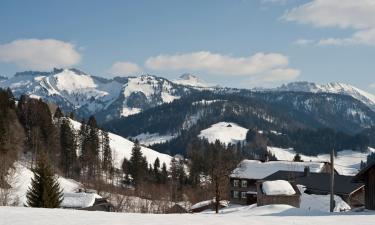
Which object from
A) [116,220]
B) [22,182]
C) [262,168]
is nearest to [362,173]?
[116,220]

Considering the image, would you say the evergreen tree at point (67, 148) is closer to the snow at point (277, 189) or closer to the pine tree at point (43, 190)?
the snow at point (277, 189)

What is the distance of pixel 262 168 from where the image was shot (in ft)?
345

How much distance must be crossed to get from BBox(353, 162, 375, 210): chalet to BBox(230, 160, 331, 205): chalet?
54.4 meters

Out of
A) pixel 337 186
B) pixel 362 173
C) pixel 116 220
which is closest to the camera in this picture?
pixel 116 220

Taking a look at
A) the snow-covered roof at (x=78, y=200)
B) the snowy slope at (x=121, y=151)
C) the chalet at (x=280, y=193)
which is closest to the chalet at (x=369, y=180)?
the chalet at (x=280, y=193)

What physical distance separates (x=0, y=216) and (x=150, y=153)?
561 feet

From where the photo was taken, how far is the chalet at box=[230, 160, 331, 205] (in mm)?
99375

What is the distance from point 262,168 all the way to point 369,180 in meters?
66.9

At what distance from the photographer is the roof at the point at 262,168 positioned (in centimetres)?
10194

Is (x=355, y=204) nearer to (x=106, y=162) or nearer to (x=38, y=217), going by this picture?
(x=38, y=217)

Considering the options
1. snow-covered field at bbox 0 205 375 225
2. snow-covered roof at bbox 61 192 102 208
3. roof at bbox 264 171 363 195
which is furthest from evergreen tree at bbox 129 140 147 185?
snow-covered field at bbox 0 205 375 225

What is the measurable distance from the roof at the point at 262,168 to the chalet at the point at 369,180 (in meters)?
62.5

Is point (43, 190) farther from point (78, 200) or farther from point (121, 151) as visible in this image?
point (121, 151)

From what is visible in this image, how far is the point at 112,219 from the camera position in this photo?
77.4 feet
